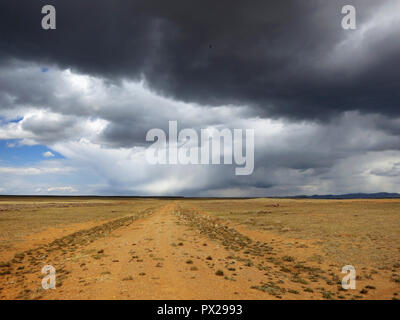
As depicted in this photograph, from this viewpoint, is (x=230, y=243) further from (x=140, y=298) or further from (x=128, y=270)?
(x=140, y=298)

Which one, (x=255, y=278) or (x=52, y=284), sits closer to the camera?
(x=52, y=284)

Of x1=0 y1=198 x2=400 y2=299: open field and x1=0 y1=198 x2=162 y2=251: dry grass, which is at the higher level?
x1=0 y1=198 x2=400 y2=299: open field

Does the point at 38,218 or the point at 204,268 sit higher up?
the point at 204,268

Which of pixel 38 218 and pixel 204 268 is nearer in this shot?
pixel 204 268

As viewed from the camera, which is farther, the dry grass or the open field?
the dry grass

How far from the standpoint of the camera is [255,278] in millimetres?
13094

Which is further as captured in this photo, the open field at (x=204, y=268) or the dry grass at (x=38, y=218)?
the dry grass at (x=38, y=218)

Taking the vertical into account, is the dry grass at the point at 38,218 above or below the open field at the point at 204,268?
below
